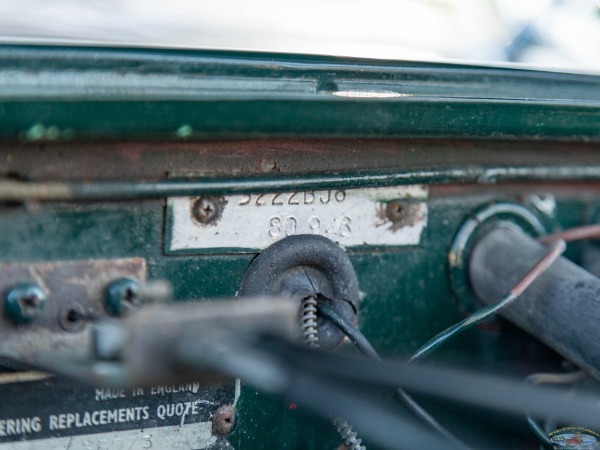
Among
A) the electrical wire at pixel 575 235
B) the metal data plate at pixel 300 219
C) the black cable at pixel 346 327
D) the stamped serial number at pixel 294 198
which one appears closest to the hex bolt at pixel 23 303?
the metal data plate at pixel 300 219

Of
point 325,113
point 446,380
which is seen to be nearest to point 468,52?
point 325,113

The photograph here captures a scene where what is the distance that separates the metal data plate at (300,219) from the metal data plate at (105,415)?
0.24 meters

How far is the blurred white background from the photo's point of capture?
Result: 1243 mm

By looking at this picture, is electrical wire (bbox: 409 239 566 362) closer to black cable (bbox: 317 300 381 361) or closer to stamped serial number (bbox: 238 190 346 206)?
black cable (bbox: 317 300 381 361)

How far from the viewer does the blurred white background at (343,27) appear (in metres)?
1.24

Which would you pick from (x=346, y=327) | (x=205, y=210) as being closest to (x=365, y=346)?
(x=346, y=327)

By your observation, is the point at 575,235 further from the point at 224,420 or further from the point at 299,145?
the point at 224,420

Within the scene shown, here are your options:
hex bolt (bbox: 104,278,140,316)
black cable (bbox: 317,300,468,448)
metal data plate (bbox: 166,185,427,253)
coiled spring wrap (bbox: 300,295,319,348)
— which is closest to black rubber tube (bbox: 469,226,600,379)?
metal data plate (bbox: 166,185,427,253)

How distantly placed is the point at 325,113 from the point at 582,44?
75cm

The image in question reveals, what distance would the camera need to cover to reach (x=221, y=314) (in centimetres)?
80

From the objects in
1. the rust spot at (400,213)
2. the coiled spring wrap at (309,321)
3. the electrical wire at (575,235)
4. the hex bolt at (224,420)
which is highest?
the electrical wire at (575,235)

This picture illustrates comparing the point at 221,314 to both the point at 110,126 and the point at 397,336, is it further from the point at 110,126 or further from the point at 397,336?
the point at 397,336

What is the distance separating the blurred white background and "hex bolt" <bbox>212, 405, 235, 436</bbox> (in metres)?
0.58

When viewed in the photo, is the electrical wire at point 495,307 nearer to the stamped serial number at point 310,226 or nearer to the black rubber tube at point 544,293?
the black rubber tube at point 544,293
